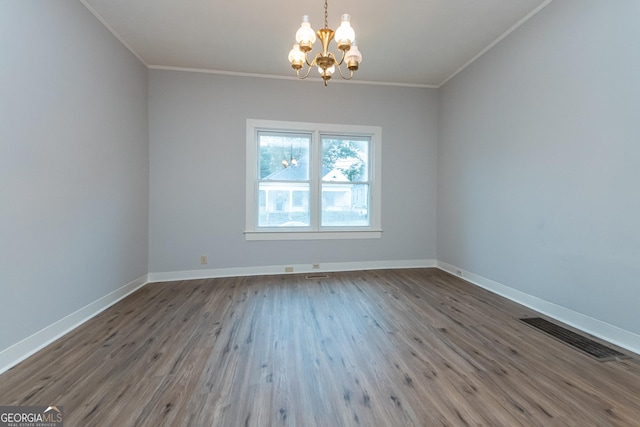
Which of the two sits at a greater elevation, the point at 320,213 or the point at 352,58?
the point at 352,58

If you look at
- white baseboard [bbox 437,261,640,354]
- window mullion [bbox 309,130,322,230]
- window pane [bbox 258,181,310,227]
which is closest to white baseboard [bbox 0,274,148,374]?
window pane [bbox 258,181,310,227]

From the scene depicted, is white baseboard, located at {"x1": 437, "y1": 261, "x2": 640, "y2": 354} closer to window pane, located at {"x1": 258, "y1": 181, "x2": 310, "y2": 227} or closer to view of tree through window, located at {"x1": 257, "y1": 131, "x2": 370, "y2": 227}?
view of tree through window, located at {"x1": 257, "y1": 131, "x2": 370, "y2": 227}

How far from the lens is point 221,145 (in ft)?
12.4

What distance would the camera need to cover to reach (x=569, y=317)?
237cm

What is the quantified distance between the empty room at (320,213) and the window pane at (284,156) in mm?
34

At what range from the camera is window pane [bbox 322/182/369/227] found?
4172 mm

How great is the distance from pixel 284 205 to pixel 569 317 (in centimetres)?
350

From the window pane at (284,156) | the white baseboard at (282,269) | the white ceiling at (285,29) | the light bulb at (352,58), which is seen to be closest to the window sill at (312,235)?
the white baseboard at (282,269)

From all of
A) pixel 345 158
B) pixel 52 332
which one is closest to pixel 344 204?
pixel 345 158

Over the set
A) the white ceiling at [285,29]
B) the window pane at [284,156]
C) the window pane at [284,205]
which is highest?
the white ceiling at [285,29]

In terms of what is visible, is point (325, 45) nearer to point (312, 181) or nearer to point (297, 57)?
point (297, 57)

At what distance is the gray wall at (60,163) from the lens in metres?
1.76

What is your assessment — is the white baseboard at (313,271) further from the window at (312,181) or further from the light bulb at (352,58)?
the light bulb at (352,58)

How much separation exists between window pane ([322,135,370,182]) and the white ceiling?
1.08 metres
